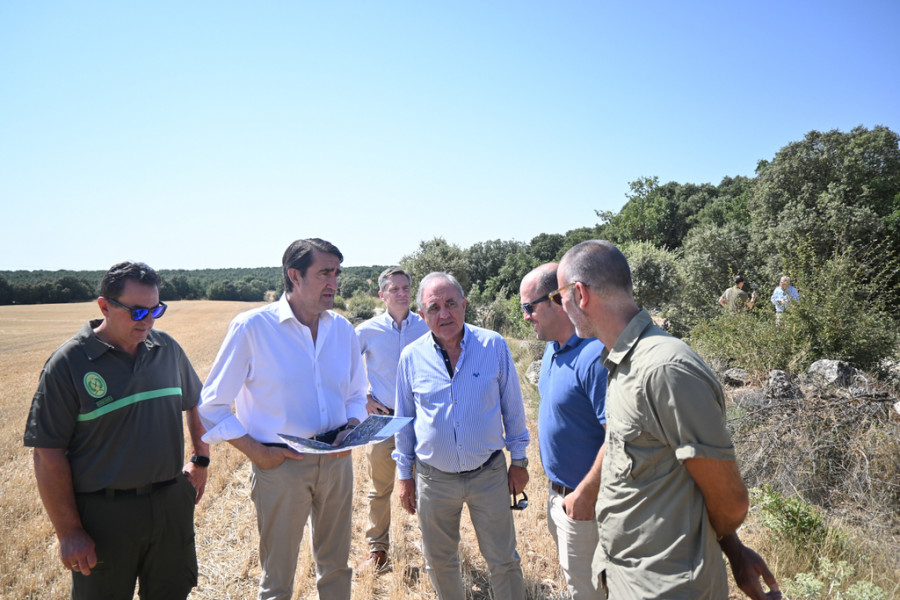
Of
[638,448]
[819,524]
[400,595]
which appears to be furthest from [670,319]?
[638,448]

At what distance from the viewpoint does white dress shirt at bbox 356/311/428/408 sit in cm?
533

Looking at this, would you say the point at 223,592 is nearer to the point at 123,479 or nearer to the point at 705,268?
the point at 123,479

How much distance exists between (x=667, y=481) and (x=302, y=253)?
2506 millimetres

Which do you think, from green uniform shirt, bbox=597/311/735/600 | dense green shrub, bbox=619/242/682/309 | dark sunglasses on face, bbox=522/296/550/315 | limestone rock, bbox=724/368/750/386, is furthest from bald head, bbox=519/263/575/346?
dense green shrub, bbox=619/242/682/309

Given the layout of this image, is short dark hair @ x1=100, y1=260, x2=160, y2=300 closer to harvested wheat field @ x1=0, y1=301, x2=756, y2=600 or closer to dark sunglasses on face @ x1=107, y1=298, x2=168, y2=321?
dark sunglasses on face @ x1=107, y1=298, x2=168, y2=321

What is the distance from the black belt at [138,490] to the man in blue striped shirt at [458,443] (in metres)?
1.47

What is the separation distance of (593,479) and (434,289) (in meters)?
1.56

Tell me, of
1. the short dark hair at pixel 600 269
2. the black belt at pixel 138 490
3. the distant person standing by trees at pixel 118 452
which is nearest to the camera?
the short dark hair at pixel 600 269

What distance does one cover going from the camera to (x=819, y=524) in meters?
3.76

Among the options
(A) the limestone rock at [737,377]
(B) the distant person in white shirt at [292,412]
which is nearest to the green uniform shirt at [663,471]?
(B) the distant person in white shirt at [292,412]

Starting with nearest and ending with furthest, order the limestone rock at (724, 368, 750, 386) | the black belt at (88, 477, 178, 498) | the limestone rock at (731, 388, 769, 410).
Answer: the black belt at (88, 477, 178, 498)
the limestone rock at (731, 388, 769, 410)
the limestone rock at (724, 368, 750, 386)

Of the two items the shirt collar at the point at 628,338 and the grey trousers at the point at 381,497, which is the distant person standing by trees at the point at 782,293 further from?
the shirt collar at the point at 628,338

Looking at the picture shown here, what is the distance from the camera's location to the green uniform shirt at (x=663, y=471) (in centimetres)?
161

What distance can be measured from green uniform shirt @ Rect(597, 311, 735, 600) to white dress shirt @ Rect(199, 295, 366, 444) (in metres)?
1.99
